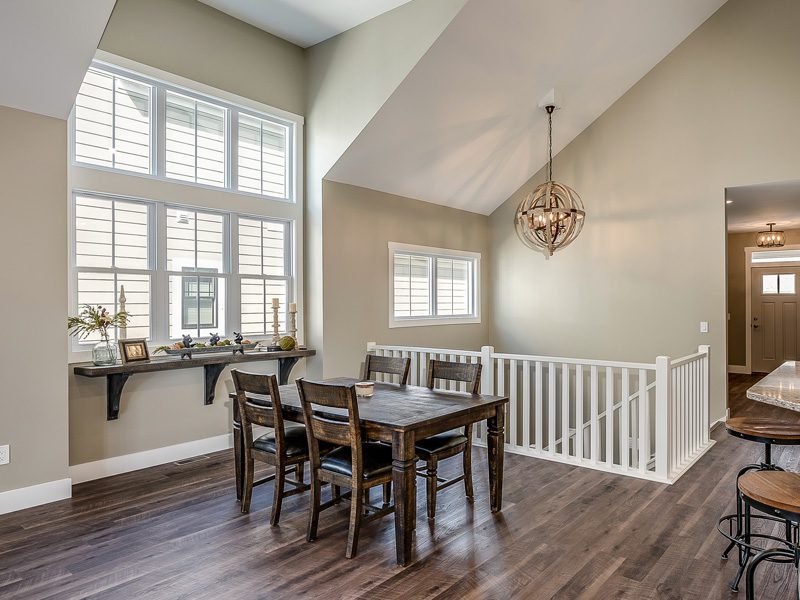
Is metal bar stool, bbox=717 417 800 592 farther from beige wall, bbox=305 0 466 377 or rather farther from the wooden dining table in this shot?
beige wall, bbox=305 0 466 377

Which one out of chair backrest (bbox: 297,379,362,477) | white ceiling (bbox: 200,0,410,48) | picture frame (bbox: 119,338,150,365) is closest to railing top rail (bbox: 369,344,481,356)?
chair backrest (bbox: 297,379,362,477)

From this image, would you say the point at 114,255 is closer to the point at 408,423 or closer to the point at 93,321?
the point at 93,321

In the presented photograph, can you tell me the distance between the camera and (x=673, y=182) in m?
6.27

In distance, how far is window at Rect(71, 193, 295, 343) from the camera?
14.2 ft

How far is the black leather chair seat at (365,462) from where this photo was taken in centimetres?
296

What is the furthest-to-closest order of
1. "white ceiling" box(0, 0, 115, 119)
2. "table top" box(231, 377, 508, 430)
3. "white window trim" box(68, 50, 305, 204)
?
"white window trim" box(68, 50, 305, 204)
"white ceiling" box(0, 0, 115, 119)
"table top" box(231, 377, 508, 430)

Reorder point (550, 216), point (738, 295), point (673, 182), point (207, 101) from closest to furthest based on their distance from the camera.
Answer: point (207, 101) → point (550, 216) → point (673, 182) → point (738, 295)

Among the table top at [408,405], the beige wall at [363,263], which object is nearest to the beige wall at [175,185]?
the beige wall at [363,263]

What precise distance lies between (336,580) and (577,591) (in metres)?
1.15

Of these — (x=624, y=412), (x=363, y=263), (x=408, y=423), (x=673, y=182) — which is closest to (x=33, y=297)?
(x=408, y=423)

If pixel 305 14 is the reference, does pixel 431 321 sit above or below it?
below

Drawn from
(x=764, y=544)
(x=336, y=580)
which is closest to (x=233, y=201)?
(x=336, y=580)

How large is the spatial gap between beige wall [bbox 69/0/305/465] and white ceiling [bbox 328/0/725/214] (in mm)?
1223

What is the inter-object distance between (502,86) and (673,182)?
243 centimetres
